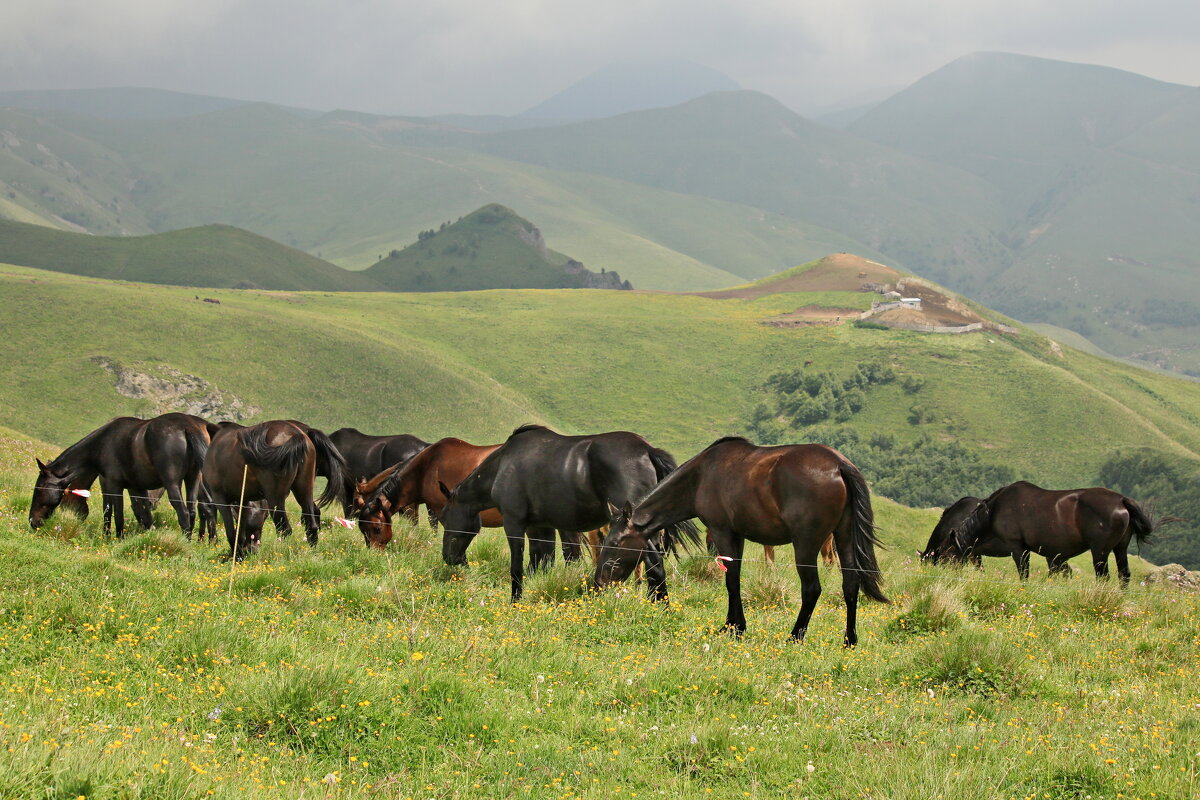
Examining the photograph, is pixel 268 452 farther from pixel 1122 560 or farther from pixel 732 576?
pixel 1122 560

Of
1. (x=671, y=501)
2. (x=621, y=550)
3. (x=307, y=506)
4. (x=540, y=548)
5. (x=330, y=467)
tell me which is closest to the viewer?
(x=671, y=501)

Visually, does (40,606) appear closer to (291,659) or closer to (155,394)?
(291,659)

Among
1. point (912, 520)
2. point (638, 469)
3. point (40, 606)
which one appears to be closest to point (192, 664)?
point (40, 606)

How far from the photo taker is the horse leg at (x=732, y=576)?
1091cm

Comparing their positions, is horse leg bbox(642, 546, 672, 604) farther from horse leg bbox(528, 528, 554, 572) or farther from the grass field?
horse leg bbox(528, 528, 554, 572)

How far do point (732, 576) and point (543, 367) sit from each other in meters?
121

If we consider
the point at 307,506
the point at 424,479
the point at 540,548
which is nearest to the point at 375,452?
the point at 424,479

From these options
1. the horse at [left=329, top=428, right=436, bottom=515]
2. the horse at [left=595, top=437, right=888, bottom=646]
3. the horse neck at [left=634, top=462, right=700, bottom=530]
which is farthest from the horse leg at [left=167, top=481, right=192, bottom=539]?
the horse neck at [left=634, top=462, right=700, bottom=530]

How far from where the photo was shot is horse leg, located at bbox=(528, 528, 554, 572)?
13953mm

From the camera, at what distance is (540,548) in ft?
47.3

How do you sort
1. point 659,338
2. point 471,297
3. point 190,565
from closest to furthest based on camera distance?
1. point 190,565
2. point 659,338
3. point 471,297

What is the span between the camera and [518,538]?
13.0m

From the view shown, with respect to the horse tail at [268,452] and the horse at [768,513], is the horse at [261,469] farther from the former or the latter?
the horse at [768,513]

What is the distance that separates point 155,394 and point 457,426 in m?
28.6
